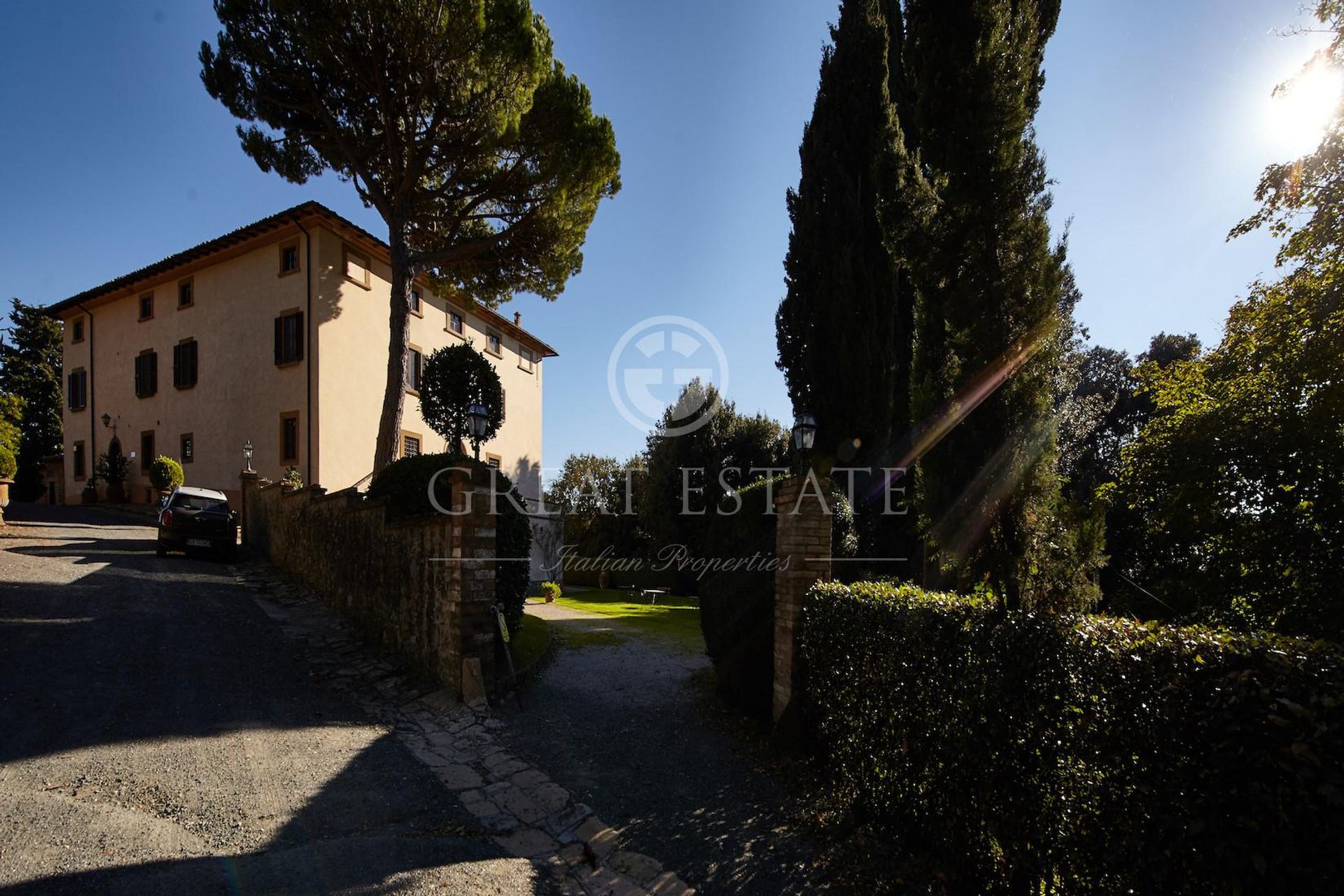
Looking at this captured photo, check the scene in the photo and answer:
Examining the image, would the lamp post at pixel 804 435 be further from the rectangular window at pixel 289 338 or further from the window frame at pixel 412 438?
the rectangular window at pixel 289 338

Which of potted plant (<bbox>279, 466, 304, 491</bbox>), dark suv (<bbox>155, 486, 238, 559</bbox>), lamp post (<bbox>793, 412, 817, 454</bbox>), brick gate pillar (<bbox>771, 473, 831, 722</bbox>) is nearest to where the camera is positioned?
brick gate pillar (<bbox>771, 473, 831, 722</bbox>)

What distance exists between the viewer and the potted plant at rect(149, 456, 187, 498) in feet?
62.7

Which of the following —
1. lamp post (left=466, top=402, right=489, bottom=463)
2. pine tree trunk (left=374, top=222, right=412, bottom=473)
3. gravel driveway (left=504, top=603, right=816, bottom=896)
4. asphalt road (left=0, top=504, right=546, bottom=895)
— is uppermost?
pine tree trunk (left=374, top=222, right=412, bottom=473)

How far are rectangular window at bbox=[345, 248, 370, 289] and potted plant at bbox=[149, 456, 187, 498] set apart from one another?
8093 mm

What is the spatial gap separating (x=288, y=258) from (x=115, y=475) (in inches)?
443

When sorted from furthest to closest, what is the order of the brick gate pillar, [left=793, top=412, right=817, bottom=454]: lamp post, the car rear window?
the car rear window < [left=793, top=412, right=817, bottom=454]: lamp post < the brick gate pillar

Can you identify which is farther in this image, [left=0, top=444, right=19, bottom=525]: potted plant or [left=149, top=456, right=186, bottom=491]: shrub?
[left=149, top=456, right=186, bottom=491]: shrub

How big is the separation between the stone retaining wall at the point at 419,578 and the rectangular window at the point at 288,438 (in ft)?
28.7

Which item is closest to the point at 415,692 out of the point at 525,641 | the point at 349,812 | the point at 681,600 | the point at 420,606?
the point at 420,606

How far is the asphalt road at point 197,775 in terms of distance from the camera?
11.5 feet

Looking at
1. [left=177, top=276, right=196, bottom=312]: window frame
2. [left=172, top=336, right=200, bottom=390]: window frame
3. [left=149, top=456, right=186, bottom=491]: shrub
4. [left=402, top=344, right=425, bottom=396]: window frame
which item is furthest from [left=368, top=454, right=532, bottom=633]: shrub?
[left=177, top=276, right=196, bottom=312]: window frame

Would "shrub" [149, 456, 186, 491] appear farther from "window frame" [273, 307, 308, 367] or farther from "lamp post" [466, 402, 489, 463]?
"lamp post" [466, 402, 489, 463]

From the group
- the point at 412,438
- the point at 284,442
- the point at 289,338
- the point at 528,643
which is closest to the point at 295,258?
the point at 289,338

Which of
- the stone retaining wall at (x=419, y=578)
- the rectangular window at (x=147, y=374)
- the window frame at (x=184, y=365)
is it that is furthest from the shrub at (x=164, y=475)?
the stone retaining wall at (x=419, y=578)
